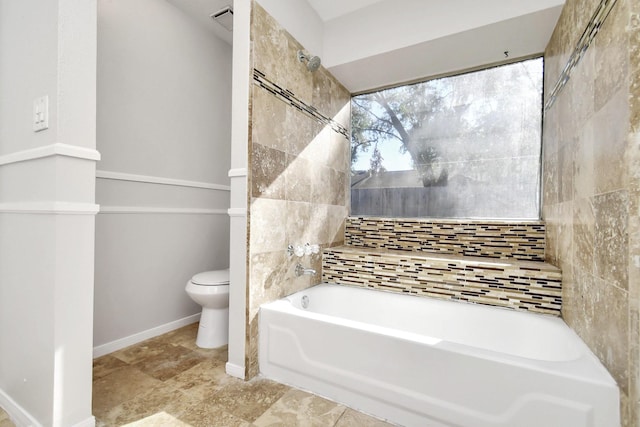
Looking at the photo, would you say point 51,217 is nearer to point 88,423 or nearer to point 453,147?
point 88,423

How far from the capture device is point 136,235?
210 centimetres

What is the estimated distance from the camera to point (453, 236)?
7.38 feet

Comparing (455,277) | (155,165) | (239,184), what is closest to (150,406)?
(239,184)

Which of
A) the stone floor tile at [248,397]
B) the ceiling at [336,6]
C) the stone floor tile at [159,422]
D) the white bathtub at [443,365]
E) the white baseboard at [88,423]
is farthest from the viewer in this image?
the ceiling at [336,6]

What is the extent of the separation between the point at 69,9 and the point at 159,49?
1.20 m

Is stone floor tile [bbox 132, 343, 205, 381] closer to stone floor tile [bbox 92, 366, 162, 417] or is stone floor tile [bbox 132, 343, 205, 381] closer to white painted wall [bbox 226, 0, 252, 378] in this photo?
stone floor tile [bbox 92, 366, 162, 417]

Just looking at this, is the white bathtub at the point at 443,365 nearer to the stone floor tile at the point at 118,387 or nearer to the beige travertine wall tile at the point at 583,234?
the beige travertine wall tile at the point at 583,234

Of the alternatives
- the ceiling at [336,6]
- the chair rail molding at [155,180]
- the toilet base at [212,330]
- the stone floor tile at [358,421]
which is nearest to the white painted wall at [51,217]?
the chair rail molding at [155,180]

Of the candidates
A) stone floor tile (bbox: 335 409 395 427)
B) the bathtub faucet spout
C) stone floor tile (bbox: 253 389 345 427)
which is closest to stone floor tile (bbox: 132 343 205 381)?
stone floor tile (bbox: 253 389 345 427)

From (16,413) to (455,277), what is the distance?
7.50ft

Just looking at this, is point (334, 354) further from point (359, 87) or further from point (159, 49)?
point (159, 49)

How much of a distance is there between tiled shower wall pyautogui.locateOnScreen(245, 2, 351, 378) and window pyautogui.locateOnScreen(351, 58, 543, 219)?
41 cm

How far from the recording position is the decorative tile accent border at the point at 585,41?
110 centimetres

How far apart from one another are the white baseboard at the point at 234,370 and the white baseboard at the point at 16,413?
2.60 feet
